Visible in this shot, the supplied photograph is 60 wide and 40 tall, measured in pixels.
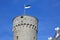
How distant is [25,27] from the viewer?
46.0 meters

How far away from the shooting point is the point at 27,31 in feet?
149

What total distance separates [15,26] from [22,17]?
7.10ft

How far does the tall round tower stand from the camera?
45281 mm

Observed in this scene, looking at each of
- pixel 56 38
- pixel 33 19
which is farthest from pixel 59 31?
pixel 33 19

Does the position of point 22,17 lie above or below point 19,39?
above

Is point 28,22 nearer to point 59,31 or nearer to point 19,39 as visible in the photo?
point 19,39

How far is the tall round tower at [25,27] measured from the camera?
149 feet

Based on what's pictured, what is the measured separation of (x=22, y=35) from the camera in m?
45.2

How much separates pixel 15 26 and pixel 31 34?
367 centimetres

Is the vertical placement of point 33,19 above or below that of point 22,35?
above

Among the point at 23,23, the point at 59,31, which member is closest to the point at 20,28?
the point at 23,23

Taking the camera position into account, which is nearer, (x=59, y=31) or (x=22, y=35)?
(x=22, y=35)

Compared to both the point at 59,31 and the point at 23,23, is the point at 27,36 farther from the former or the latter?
the point at 59,31

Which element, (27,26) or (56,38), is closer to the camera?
(27,26)
